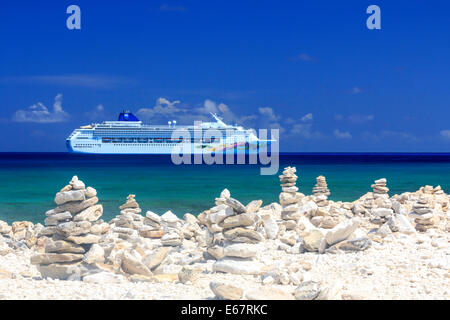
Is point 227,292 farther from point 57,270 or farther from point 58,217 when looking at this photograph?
point 58,217

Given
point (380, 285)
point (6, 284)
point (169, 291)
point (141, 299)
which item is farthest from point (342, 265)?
point (6, 284)

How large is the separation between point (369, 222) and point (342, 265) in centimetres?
433

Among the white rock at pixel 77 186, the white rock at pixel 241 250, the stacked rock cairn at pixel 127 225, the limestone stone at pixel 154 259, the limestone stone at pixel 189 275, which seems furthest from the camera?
the stacked rock cairn at pixel 127 225

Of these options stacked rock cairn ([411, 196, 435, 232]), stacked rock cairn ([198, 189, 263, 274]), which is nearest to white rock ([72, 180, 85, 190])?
stacked rock cairn ([198, 189, 263, 274])

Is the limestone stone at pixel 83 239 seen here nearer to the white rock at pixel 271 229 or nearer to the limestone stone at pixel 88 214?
the limestone stone at pixel 88 214

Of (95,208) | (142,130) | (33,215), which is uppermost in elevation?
(142,130)

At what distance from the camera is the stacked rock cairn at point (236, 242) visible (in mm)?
6438

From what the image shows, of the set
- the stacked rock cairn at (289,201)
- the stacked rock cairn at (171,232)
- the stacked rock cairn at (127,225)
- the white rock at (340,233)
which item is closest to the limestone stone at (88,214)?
the stacked rock cairn at (171,232)

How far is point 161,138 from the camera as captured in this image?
91625mm

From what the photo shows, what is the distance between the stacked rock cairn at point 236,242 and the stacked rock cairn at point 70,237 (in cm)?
160

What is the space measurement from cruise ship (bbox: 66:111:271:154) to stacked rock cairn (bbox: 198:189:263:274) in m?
82.0

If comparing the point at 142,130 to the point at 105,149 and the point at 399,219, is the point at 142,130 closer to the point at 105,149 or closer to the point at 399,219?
the point at 105,149

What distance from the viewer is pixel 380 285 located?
5.39 meters

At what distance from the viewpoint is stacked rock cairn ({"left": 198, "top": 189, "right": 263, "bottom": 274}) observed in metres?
6.44
